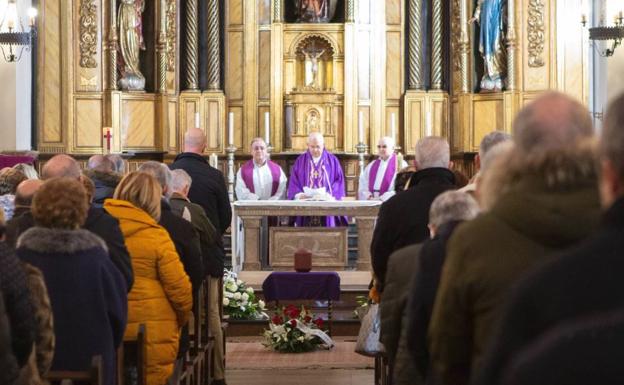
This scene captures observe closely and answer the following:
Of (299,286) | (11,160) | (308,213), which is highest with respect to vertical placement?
(11,160)

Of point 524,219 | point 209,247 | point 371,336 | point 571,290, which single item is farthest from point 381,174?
point 571,290

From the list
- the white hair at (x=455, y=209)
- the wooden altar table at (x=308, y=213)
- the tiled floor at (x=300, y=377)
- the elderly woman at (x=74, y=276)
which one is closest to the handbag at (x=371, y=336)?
the elderly woman at (x=74, y=276)

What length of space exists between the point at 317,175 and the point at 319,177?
35 mm

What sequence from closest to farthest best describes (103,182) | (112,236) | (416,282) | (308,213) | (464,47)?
(416,282) < (112,236) < (103,182) < (308,213) < (464,47)

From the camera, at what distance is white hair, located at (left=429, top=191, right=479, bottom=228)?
4.43 m

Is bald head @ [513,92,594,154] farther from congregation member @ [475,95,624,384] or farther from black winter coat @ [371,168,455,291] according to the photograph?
black winter coat @ [371,168,455,291]

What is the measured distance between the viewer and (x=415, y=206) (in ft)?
21.3

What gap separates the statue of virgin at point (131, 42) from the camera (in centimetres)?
1742

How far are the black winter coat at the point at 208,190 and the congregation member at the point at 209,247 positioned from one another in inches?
20.4

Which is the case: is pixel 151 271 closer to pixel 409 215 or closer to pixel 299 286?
pixel 409 215

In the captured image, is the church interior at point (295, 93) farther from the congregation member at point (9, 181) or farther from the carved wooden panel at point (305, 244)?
the congregation member at point (9, 181)

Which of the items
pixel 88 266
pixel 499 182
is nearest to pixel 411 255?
pixel 88 266

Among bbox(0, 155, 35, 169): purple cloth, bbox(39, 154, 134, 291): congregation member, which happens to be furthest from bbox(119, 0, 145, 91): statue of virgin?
bbox(39, 154, 134, 291): congregation member

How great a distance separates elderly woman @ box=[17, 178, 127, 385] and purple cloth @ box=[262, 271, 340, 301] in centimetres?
708
